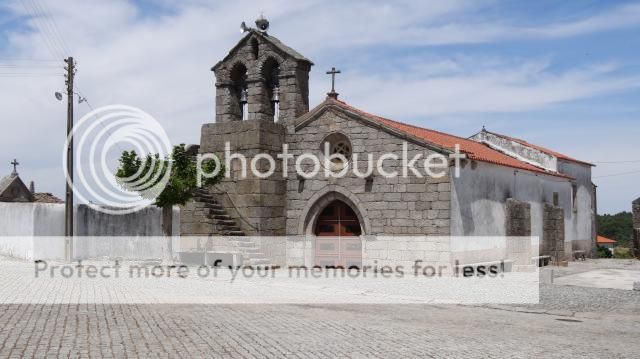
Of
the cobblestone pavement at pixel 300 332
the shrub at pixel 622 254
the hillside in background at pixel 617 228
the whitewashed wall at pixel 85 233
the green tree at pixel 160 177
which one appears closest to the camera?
the cobblestone pavement at pixel 300 332

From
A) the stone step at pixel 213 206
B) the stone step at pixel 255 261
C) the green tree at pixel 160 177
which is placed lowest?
the stone step at pixel 255 261

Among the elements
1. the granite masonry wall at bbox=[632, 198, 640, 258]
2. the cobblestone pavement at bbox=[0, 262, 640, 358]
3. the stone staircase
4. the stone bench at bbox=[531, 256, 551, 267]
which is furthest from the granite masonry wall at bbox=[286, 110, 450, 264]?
the granite masonry wall at bbox=[632, 198, 640, 258]

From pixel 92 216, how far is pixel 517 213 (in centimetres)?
1491

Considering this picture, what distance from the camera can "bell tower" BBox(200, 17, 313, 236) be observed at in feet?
67.7

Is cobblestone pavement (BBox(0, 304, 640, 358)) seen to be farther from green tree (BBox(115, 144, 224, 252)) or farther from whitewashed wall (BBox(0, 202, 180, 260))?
whitewashed wall (BBox(0, 202, 180, 260))

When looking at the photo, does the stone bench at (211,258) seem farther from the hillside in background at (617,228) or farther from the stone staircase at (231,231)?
A: the hillside in background at (617,228)

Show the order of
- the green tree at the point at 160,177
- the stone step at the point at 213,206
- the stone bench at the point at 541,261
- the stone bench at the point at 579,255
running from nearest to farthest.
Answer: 1. the green tree at the point at 160,177
2. the stone step at the point at 213,206
3. the stone bench at the point at 541,261
4. the stone bench at the point at 579,255

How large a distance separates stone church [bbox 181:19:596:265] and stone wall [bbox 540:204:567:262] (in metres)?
2.47

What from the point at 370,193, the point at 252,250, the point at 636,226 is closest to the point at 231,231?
the point at 252,250

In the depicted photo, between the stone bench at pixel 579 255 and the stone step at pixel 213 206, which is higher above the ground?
the stone step at pixel 213 206

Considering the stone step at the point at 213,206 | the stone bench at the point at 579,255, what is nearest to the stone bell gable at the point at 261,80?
the stone step at the point at 213,206

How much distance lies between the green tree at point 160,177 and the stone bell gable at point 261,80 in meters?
2.95

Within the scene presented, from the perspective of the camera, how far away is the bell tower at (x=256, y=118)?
67.7 feet

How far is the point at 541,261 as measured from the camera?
2341 centimetres
